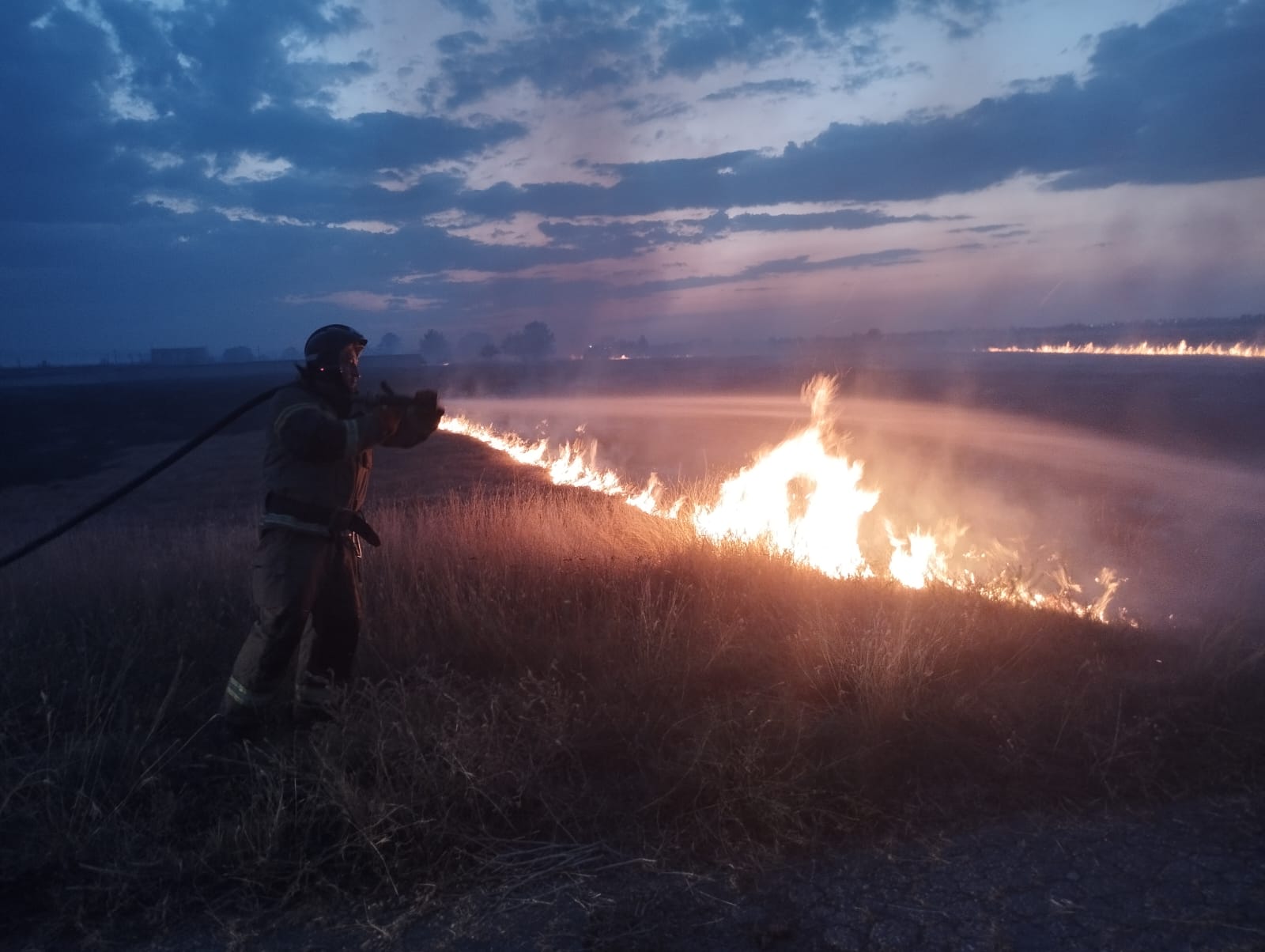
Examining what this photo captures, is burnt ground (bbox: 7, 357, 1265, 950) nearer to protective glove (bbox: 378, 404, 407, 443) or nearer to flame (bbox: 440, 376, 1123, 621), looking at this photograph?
protective glove (bbox: 378, 404, 407, 443)

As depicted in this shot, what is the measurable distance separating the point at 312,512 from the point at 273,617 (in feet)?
1.71

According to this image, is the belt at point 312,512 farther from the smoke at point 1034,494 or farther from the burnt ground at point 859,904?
the smoke at point 1034,494

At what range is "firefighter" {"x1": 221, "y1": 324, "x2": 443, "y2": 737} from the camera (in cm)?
443

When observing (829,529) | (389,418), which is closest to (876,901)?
(389,418)

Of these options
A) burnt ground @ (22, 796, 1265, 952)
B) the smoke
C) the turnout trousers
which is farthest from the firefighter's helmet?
the smoke

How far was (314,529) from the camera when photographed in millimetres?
4523

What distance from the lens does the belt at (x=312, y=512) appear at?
4.53m

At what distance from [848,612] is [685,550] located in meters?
1.52

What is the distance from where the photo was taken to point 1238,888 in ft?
11.1

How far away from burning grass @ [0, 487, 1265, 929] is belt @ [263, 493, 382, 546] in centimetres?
81

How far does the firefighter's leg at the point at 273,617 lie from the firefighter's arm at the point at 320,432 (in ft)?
1.44

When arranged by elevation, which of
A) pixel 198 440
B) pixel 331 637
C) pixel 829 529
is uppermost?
pixel 198 440

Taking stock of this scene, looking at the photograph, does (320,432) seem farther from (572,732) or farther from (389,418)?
(572,732)

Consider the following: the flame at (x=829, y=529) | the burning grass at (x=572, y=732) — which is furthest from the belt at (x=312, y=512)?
the flame at (x=829, y=529)
